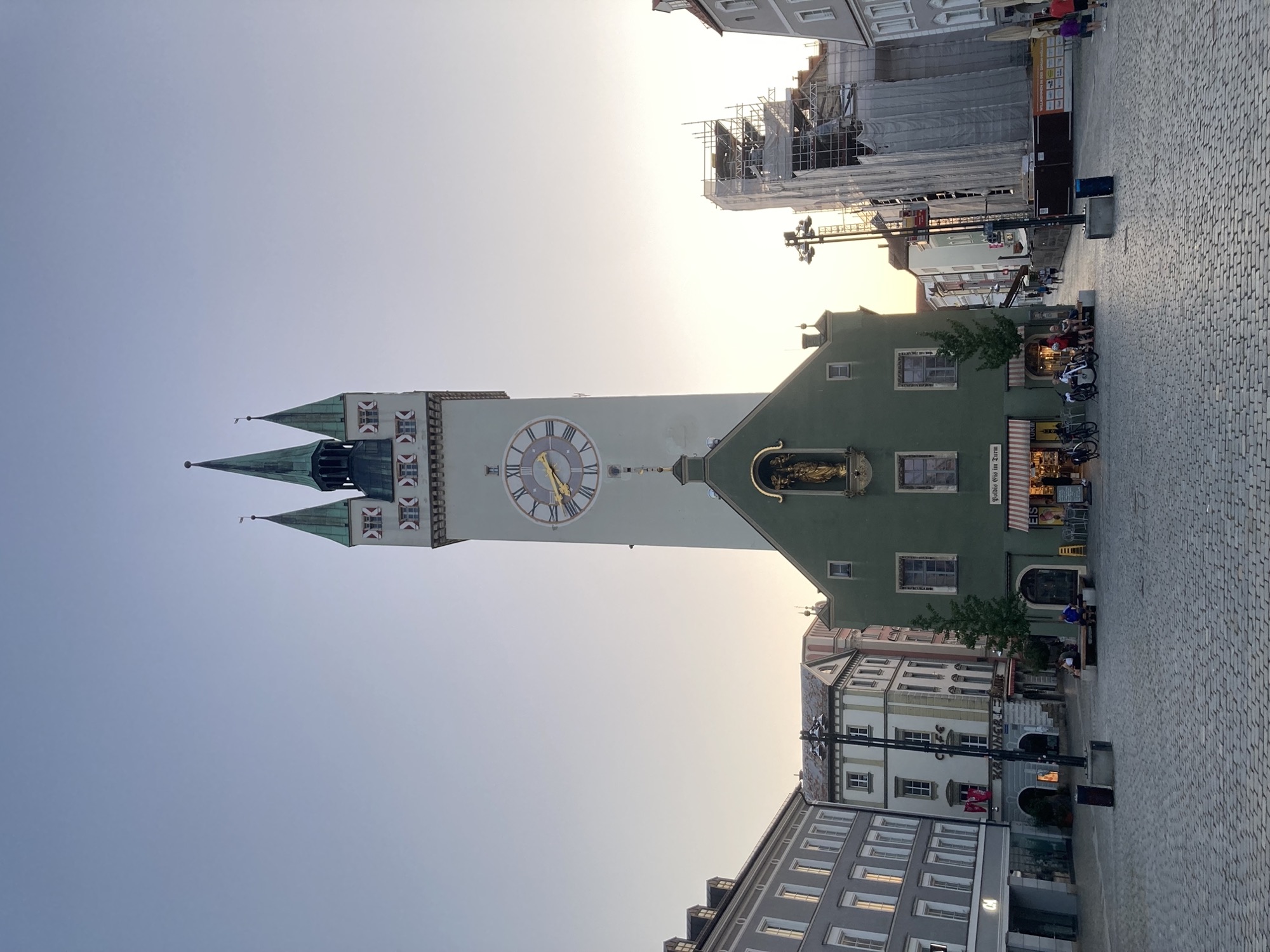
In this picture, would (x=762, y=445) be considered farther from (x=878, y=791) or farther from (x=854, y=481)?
(x=878, y=791)

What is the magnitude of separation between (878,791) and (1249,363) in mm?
46243

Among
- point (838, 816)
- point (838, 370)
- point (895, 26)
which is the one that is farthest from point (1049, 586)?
point (838, 816)

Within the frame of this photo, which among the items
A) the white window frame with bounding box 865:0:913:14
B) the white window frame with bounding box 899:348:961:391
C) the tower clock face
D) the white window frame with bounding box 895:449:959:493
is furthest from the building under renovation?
the tower clock face

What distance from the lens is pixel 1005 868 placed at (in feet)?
140

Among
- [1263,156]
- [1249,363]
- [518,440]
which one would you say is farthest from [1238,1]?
[518,440]

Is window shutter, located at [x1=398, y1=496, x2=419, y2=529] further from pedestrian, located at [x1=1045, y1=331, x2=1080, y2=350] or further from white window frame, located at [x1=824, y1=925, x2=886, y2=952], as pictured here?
pedestrian, located at [x1=1045, y1=331, x2=1080, y2=350]

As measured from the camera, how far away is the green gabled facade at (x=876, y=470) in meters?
32.5

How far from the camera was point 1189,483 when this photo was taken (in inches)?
672

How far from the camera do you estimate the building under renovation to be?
145ft

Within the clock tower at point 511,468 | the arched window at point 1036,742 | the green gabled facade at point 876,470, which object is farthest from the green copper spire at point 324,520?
the arched window at point 1036,742

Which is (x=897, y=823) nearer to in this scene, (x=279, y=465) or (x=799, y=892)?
(x=799, y=892)

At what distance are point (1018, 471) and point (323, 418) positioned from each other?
25616mm

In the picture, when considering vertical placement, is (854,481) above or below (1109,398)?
below

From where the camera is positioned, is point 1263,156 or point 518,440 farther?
point 518,440
